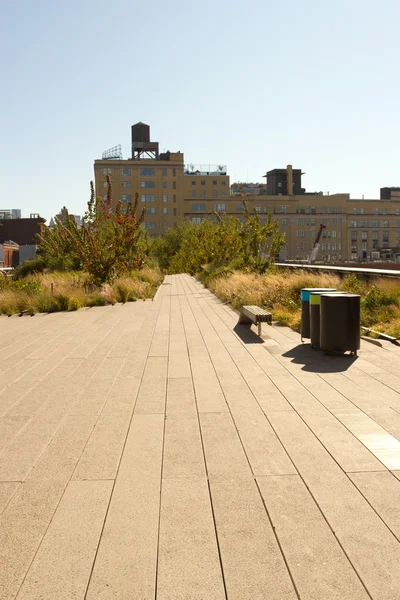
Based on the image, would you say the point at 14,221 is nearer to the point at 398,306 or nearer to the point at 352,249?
the point at 352,249

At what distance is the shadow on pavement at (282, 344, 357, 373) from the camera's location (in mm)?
8297

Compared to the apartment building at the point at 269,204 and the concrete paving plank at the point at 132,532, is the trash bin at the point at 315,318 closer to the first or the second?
the concrete paving plank at the point at 132,532

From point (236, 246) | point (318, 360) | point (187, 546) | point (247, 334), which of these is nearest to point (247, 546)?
point (187, 546)

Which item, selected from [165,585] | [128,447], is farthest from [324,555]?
[128,447]

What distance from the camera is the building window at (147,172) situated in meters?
115

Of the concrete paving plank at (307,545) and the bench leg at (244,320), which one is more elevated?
the bench leg at (244,320)

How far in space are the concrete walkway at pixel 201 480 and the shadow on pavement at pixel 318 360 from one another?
6 cm

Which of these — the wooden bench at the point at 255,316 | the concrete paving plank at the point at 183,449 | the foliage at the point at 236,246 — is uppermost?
the foliage at the point at 236,246

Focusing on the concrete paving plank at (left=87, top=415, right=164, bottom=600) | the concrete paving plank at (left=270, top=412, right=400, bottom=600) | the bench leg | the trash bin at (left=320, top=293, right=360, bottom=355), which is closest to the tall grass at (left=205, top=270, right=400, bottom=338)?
the bench leg

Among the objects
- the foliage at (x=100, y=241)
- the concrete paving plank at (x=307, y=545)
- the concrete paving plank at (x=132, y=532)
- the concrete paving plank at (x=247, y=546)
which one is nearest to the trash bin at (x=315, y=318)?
the concrete paving plank at (x=132, y=532)

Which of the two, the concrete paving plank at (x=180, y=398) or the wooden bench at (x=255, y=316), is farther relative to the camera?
the wooden bench at (x=255, y=316)

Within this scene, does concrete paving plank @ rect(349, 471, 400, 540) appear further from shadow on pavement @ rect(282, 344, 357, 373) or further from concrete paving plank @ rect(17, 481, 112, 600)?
shadow on pavement @ rect(282, 344, 357, 373)

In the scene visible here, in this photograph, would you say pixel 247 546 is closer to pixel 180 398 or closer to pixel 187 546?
pixel 187 546

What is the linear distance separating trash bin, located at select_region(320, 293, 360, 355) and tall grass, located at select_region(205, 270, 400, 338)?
205cm
